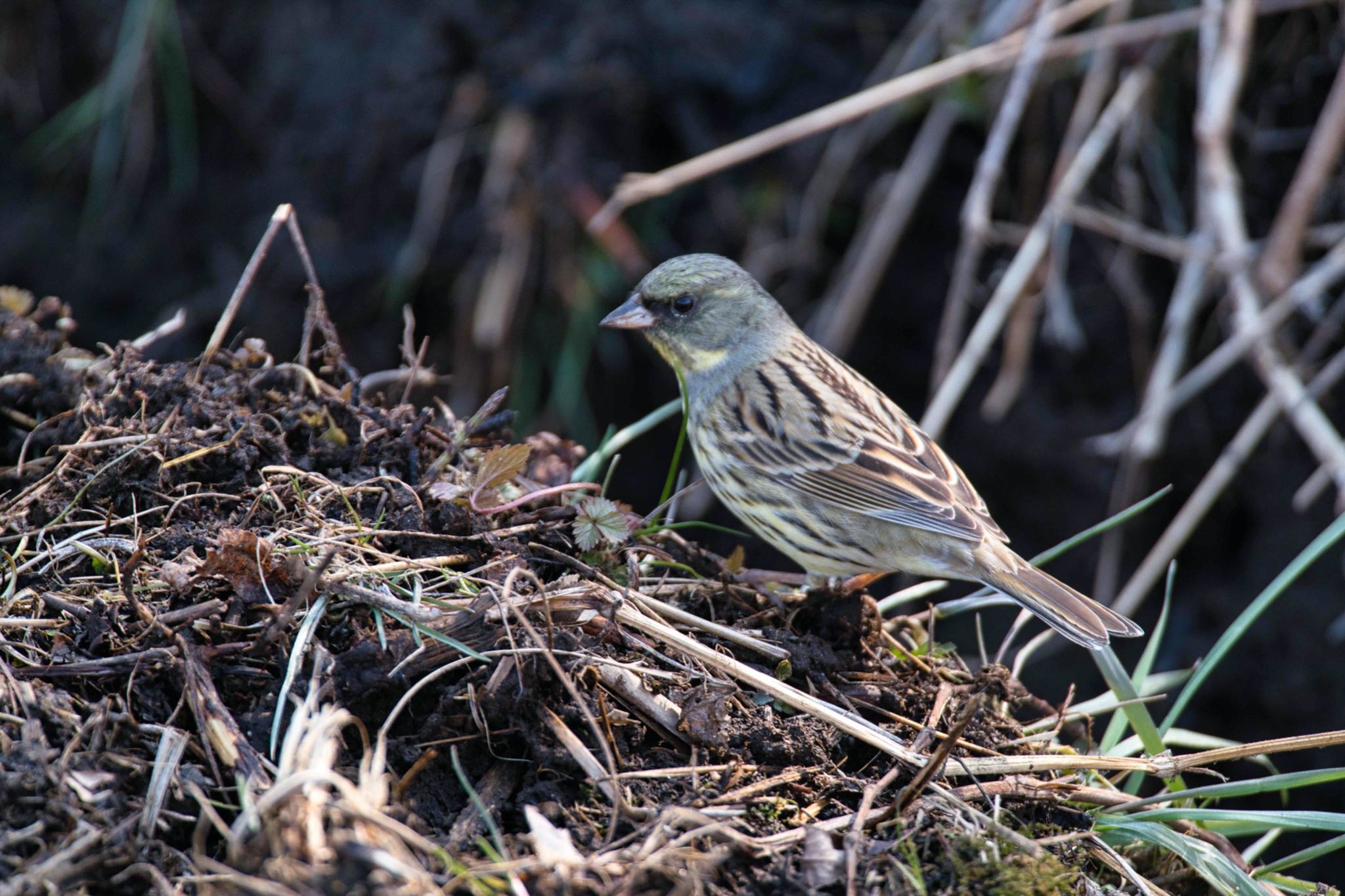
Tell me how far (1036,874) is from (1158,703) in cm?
311

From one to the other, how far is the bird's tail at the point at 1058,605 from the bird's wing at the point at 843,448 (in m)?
0.13

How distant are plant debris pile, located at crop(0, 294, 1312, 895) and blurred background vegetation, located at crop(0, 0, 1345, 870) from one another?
2351 millimetres

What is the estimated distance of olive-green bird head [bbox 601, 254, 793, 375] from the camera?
149 inches

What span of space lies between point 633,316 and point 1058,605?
1.62 meters

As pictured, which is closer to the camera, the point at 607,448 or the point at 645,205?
the point at 607,448

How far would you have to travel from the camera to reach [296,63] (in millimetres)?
5715

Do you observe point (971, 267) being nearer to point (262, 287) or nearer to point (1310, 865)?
point (1310, 865)

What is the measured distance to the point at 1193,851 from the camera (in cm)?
239

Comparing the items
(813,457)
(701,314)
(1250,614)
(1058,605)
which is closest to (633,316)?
(701,314)

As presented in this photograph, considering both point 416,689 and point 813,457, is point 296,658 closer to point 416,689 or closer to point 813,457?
point 416,689

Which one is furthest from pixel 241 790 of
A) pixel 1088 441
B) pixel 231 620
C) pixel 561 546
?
pixel 1088 441

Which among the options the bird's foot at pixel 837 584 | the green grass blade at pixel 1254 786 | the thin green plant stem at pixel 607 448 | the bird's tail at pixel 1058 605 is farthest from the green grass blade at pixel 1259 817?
the thin green plant stem at pixel 607 448

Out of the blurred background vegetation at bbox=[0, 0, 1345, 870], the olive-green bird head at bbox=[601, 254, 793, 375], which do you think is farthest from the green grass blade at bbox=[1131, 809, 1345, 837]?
the blurred background vegetation at bbox=[0, 0, 1345, 870]

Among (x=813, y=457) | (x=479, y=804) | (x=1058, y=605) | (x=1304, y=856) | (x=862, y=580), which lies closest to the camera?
(x=479, y=804)
